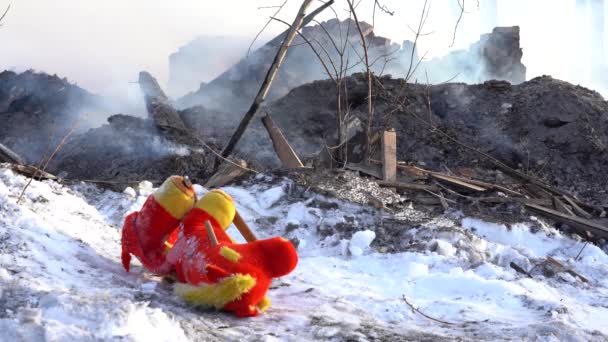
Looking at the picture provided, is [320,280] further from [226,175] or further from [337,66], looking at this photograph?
[337,66]

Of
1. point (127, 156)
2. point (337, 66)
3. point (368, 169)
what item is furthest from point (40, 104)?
point (368, 169)

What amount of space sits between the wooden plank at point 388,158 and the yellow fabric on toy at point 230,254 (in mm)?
4090

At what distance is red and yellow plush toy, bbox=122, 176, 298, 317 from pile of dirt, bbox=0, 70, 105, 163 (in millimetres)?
10425

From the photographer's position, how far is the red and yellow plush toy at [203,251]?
9.50 feet

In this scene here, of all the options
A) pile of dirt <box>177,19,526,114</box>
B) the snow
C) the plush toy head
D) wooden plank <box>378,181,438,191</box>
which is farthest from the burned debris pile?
the plush toy head

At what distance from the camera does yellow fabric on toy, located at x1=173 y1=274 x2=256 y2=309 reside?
9.34ft

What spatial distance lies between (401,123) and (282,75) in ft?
20.1

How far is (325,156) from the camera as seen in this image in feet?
25.0

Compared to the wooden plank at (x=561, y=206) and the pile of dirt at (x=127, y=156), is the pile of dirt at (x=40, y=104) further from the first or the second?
the wooden plank at (x=561, y=206)

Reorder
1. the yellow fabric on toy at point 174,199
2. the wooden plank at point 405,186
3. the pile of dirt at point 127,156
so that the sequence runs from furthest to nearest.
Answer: the pile of dirt at point 127,156 → the wooden plank at point 405,186 → the yellow fabric on toy at point 174,199

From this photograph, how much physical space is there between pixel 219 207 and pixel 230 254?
1.74ft

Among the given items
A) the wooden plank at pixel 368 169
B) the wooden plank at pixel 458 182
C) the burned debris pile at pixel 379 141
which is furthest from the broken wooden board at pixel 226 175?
the wooden plank at pixel 458 182

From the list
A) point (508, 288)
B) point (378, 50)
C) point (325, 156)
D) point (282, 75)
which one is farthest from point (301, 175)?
point (378, 50)

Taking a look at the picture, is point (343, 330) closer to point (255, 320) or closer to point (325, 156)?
point (255, 320)
